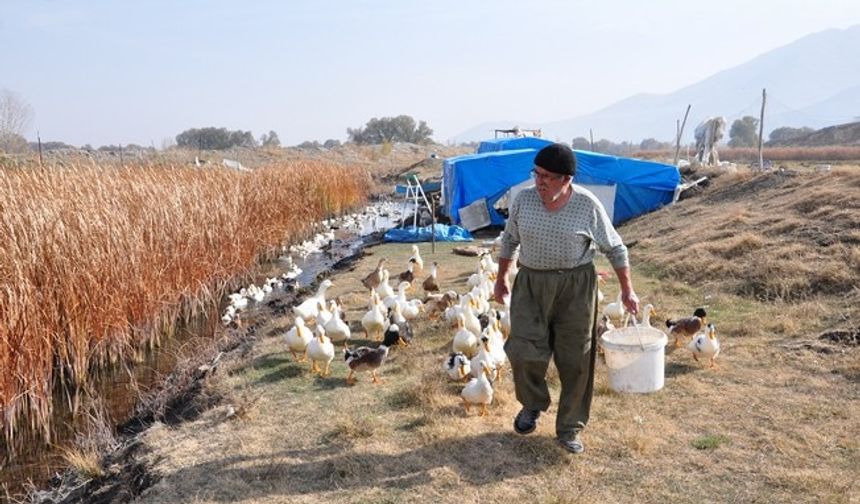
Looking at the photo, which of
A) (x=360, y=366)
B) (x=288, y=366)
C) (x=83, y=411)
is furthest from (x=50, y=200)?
(x=360, y=366)

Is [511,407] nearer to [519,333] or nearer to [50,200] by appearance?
[519,333]

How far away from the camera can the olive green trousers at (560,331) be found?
15.2 ft

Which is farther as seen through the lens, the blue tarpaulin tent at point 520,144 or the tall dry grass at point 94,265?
the blue tarpaulin tent at point 520,144

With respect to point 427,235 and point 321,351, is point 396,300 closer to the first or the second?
point 321,351

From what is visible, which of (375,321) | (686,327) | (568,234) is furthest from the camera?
(375,321)

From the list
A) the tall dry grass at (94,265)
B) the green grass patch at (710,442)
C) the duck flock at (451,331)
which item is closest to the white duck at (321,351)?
the duck flock at (451,331)

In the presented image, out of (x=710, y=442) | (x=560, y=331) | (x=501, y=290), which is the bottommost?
(x=710, y=442)

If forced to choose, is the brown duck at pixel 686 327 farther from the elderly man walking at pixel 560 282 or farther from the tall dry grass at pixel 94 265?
the tall dry grass at pixel 94 265

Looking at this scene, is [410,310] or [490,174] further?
[490,174]

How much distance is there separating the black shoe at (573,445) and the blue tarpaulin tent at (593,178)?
1353 centimetres

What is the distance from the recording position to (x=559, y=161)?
436 cm

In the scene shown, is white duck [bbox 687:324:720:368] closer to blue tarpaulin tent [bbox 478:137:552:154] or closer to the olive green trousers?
the olive green trousers

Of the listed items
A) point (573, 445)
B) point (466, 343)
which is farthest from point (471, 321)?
point (573, 445)

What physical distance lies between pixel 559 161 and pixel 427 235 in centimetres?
1253
